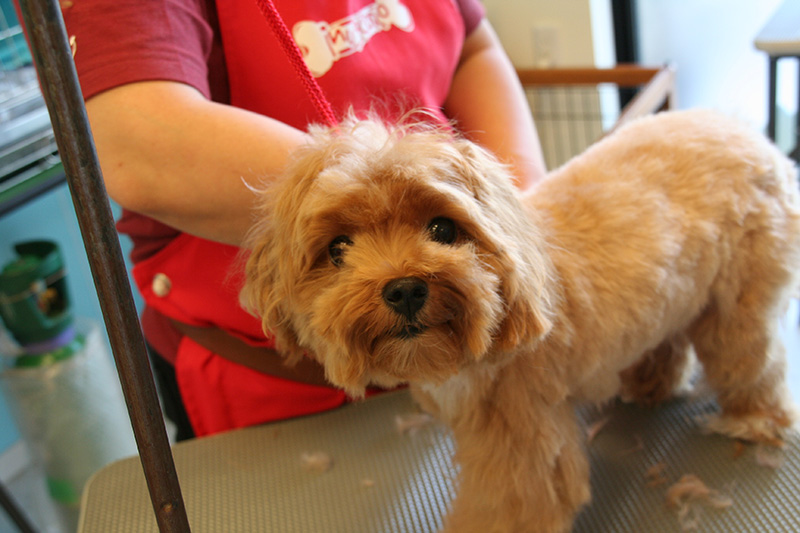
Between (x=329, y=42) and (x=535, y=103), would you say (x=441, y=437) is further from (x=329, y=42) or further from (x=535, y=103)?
(x=535, y=103)

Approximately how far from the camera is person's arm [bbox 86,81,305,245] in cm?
76

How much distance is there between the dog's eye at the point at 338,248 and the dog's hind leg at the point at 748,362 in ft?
1.64

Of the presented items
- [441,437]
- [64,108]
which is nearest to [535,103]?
[441,437]

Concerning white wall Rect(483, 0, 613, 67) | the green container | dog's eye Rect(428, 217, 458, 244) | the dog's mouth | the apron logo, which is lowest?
the green container

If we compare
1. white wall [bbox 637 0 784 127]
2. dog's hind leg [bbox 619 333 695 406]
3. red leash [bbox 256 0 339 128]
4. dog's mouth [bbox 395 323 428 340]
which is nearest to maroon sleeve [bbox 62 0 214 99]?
red leash [bbox 256 0 339 128]

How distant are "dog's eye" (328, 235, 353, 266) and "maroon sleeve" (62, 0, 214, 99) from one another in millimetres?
281

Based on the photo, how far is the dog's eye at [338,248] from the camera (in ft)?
2.15

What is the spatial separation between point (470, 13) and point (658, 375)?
2.02 ft

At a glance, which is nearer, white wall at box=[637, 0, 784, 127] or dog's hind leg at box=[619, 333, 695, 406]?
dog's hind leg at box=[619, 333, 695, 406]

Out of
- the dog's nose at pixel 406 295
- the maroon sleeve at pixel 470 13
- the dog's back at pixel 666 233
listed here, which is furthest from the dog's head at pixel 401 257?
the maroon sleeve at pixel 470 13

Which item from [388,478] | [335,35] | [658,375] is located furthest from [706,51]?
[388,478]

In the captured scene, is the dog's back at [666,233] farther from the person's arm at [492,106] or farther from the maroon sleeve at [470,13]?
the maroon sleeve at [470,13]

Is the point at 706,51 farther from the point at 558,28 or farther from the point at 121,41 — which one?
the point at 121,41

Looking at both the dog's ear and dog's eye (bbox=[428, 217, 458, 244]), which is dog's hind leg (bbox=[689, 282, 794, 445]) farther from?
the dog's ear
